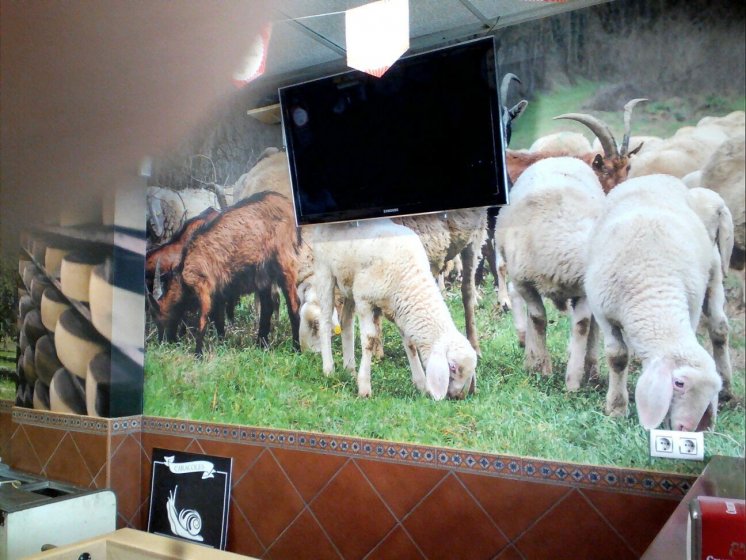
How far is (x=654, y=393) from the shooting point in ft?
5.64

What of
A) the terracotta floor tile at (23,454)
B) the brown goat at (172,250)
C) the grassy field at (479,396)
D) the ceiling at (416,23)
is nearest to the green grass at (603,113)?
the grassy field at (479,396)

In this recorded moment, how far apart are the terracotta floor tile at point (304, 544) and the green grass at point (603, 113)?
5.30ft

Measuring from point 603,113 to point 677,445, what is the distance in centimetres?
102

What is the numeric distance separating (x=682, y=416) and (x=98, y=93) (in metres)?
1.77

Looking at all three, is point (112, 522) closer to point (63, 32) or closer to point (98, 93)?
point (98, 93)

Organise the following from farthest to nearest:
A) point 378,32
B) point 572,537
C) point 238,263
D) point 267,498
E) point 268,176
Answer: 1. point 238,263
2. point 268,176
3. point 267,498
4. point 572,537
5. point 378,32

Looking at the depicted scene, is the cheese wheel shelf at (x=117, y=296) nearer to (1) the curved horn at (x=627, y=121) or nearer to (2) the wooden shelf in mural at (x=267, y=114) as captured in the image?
(2) the wooden shelf in mural at (x=267, y=114)

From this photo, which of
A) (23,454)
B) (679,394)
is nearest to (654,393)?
(679,394)

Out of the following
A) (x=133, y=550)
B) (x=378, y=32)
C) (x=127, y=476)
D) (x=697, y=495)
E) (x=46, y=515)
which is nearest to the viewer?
(x=697, y=495)

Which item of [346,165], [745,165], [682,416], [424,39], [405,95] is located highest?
[424,39]

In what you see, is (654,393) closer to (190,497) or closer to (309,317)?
(309,317)

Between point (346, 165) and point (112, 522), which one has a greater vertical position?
point (346, 165)

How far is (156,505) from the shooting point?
2.66 m

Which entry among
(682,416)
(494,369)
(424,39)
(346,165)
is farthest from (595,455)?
(424,39)
